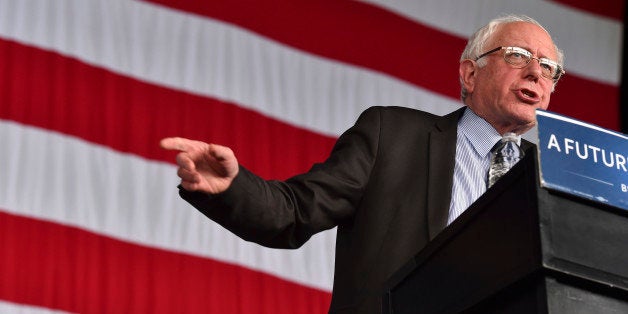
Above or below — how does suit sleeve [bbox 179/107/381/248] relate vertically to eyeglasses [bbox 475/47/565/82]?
below

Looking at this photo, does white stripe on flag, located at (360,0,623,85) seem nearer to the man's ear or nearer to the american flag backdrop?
the american flag backdrop

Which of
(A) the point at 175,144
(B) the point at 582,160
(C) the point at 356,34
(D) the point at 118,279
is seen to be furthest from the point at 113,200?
(B) the point at 582,160

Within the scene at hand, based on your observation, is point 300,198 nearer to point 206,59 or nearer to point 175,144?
point 175,144

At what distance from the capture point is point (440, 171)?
6.34ft

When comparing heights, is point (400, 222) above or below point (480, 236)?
above

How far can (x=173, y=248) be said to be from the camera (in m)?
3.31

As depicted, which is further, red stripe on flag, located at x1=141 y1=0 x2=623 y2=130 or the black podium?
red stripe on flag, located at x1=141 y1=0 x2=623 y2=130

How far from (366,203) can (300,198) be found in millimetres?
148

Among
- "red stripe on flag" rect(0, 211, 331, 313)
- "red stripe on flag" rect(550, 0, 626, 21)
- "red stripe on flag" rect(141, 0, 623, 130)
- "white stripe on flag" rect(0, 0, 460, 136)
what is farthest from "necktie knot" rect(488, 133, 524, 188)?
"red stripe on flag" rect(550, 0, 626, 21)

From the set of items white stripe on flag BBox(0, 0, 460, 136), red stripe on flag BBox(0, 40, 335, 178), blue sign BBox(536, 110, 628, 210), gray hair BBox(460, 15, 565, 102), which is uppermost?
white stripe on flag BBox(0, 0, 460, 136)

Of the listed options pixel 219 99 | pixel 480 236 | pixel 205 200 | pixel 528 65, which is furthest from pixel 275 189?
pixel 219 99

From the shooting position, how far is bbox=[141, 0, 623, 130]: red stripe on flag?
3809mm

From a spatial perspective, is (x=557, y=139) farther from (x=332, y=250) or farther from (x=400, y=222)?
(x=332, y=250)

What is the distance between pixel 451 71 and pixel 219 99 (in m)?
1.05
